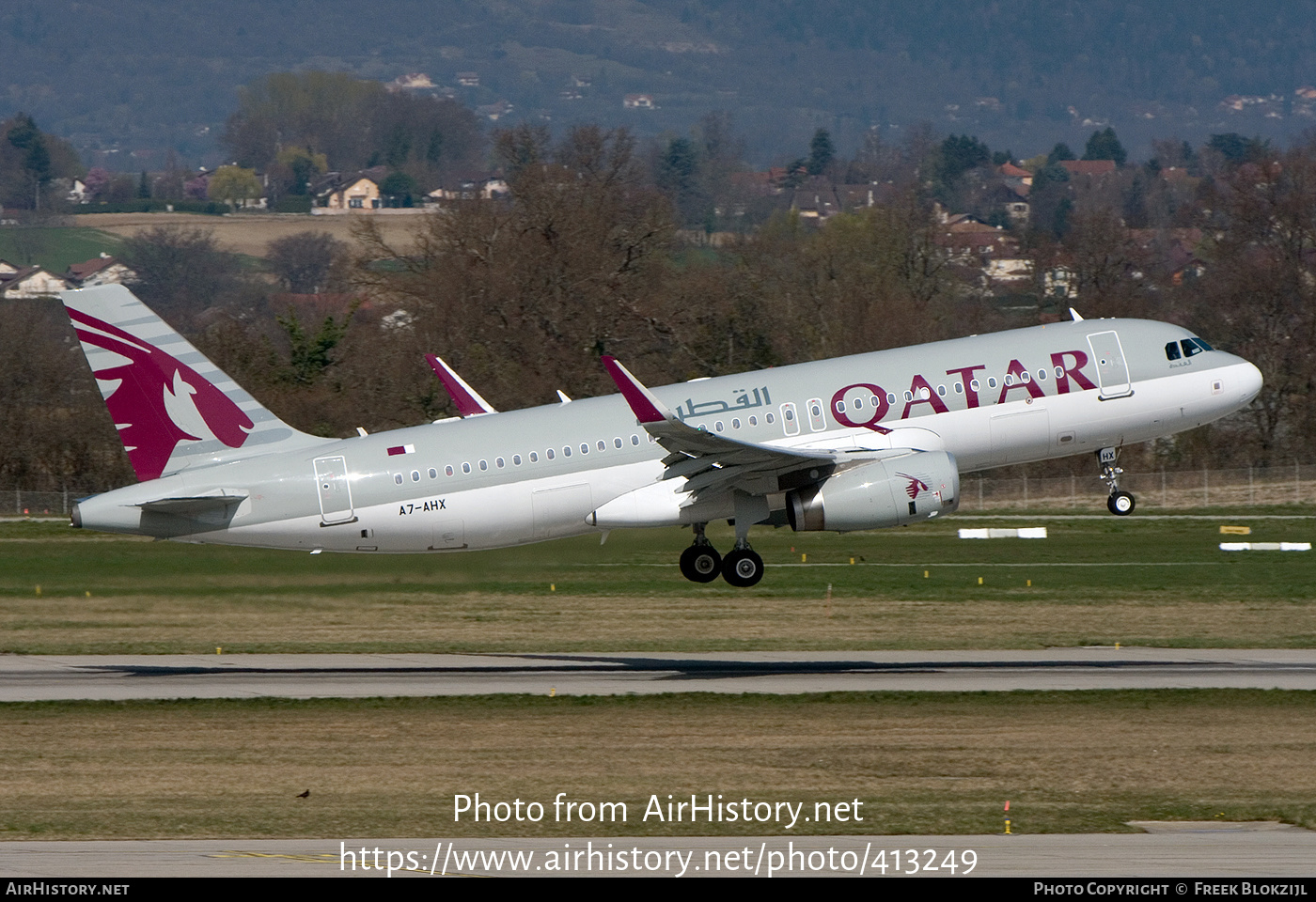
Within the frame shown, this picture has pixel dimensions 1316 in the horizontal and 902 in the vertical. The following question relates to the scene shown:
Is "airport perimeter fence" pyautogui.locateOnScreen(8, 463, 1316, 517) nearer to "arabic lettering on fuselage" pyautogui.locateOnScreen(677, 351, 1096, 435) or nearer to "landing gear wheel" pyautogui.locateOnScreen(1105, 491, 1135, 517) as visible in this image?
"landing gear wheel" pyautogui.locateOnScreen(1105, 491, 1135, 517)

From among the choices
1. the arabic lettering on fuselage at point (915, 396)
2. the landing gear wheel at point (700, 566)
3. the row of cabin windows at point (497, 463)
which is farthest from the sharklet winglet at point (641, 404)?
the landing gear wheel at point (700, 566)

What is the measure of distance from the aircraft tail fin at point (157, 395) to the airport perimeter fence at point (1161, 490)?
47.9 m

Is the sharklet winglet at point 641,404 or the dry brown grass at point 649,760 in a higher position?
the sharklet winglet at point 641,404

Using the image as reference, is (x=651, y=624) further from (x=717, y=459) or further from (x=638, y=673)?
(x=717, y=459)

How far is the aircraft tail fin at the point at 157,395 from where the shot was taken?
41062mm

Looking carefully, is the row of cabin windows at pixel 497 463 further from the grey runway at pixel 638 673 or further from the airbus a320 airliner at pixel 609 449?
the grey runway at pixel 638 673

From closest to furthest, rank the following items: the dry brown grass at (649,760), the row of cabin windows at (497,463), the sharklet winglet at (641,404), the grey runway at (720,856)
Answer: the grey runway at (720,856) → the dry brown grass at (649,760) → the sharklet winglet at (641,404) → the row of cabin windows at (497,463)

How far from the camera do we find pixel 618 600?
58.6 metres

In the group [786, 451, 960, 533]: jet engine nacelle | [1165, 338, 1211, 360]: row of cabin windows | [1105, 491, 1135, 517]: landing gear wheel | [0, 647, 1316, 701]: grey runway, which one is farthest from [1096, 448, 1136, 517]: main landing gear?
[0, 647, 1316, 701]: grey runway

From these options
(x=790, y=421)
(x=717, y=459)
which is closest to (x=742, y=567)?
(x=717, y=459)

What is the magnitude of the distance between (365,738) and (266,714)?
361 centimetres

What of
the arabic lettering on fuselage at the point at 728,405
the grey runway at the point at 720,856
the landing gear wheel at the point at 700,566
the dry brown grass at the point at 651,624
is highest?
the arabic lettering on fuselage at the point at 728,405

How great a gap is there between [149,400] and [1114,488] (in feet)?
72.9
